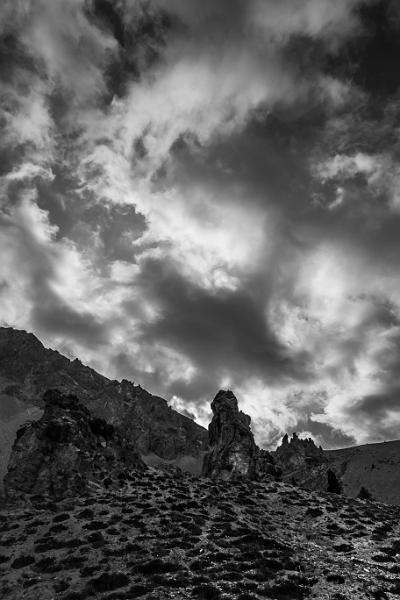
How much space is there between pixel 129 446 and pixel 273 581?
198ft

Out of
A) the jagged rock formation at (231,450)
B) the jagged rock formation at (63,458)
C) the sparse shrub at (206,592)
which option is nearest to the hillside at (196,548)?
the sparse shrub at (206,592)

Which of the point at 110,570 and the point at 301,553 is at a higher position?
the point at 301,553

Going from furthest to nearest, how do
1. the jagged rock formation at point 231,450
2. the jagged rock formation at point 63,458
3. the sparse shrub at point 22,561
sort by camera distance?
the jagged rock formation at point 231,450, the jagged rock formation at point 63,458, the sparse shrub at point 22,561

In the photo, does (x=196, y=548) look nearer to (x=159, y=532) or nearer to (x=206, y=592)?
(x=159, y=532)

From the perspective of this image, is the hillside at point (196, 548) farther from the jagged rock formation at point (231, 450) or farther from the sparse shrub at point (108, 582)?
the jagged rock formation at point (231, 450)

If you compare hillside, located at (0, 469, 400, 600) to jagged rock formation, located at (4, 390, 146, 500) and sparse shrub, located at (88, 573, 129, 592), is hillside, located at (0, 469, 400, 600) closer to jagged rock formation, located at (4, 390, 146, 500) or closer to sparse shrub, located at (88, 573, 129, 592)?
sparse shrub, located at (88, 573, 129, 592)

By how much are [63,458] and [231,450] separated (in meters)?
42.8

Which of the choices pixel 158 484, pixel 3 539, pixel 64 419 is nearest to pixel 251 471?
pixel 158 484

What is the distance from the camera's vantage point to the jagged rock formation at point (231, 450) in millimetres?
98312

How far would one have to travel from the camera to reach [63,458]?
72.9 metres

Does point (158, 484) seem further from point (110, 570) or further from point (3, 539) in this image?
point (110, 570)

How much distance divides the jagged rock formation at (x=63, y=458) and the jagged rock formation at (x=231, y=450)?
23022 mm

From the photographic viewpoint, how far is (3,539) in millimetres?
44250

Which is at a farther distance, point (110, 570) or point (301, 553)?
point (301, 553)
